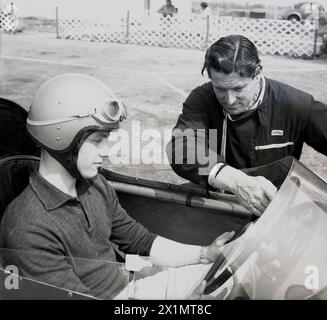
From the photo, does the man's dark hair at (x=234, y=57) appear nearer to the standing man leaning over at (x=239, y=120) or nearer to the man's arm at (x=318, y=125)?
the standing man leaning over at (x=239, y=120)

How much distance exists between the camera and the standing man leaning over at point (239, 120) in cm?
259

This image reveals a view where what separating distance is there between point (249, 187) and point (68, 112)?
2.75 feet

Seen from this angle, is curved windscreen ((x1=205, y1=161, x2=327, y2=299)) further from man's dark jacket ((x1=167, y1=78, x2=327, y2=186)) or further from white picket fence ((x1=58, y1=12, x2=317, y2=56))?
white picket fence ((x1=58, y1=12, x2=317, y2=56))

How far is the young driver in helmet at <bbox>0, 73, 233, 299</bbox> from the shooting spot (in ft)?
5.93

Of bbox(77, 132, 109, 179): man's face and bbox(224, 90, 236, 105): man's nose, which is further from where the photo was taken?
bbox(224, 90, 236, 105): man's nose

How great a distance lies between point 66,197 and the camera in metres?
1.97

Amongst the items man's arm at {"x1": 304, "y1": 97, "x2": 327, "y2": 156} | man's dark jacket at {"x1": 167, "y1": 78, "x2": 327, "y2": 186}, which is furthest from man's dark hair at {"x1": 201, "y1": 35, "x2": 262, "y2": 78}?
man's arm at {"x1": 304, "y1": 97, "x2": 327, "y2": 156}

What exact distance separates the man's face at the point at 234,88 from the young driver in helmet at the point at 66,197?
0.75 m

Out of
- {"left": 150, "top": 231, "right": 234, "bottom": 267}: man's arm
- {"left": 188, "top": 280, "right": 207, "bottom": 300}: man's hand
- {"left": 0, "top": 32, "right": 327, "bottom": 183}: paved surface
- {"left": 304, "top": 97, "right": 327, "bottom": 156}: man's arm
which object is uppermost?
{"left": 304, "top": 97, "right": 327, "bottom": 156}: man's arm

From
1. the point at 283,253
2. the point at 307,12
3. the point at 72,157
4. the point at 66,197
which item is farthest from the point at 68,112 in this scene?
the point at 307,12

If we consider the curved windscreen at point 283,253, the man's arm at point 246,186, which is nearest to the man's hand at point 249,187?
the man's arm at point 246,186

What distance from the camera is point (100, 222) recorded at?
2166 millimetres

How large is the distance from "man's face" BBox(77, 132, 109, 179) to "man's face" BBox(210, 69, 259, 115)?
0.86 meters

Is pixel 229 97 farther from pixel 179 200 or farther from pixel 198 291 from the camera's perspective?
pixel 198 291
